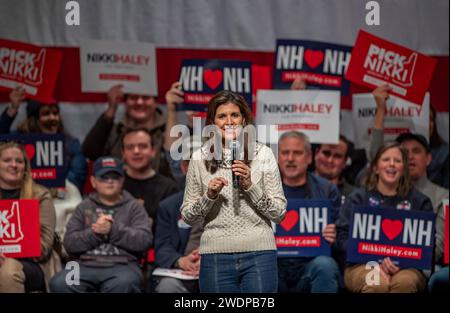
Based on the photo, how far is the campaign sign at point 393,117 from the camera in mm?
6203

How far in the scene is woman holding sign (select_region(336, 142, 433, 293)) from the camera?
5742 millimetres

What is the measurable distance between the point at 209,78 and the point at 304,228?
1.06m

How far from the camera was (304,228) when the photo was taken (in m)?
5.86

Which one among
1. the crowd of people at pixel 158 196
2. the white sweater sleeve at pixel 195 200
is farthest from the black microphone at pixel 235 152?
the crowd of people at pixel 158 196

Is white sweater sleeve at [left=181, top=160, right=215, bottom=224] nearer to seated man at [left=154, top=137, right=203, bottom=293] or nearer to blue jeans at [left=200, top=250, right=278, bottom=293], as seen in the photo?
blue jeans at [left=200, top=250, right=278, bottom=293]

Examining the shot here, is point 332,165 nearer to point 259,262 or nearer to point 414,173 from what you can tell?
point 414,173

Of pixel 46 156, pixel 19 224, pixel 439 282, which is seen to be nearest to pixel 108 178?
pixel 46 156

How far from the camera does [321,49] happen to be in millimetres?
6129

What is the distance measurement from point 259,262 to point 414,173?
2.35 m

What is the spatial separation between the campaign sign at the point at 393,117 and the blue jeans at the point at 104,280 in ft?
5.59

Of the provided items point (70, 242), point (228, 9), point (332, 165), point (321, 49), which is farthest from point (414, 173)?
point (70, 242)

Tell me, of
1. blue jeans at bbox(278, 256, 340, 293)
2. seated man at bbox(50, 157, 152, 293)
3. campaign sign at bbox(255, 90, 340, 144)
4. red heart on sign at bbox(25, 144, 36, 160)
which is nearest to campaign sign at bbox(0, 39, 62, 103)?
red heart on sign at bbox(25, 144, 36, 160)

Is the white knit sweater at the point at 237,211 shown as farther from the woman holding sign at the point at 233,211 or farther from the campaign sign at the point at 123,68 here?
the campaign sign at the point at 123,68

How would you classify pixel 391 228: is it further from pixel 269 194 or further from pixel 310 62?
pixel 269 194
